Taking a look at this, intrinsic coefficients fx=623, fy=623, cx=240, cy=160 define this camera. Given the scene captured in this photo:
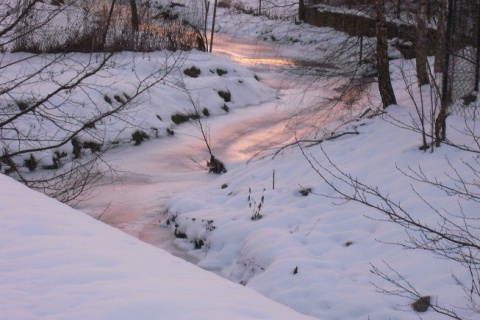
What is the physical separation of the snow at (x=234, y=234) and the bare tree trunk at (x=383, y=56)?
0.92ft

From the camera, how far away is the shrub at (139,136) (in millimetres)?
14000

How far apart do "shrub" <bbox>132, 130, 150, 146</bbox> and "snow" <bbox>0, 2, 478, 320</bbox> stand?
0.55 feet

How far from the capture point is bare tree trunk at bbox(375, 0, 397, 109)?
10.9 metres

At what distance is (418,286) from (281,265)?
1566 mm

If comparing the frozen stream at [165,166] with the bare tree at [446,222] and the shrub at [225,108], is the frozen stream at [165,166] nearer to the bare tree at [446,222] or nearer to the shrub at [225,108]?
the shrub at [225,108]

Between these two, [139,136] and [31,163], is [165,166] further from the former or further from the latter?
[31,163]

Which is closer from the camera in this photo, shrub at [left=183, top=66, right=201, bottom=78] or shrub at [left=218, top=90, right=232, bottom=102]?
shrub at [left=218, top=90, right=232, bottom=102]

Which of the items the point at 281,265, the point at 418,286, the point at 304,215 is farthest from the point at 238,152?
the point at 418,286

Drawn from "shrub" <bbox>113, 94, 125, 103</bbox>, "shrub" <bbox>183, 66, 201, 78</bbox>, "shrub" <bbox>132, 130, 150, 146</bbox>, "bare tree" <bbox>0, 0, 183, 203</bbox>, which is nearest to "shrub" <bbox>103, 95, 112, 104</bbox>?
"bare tree" <bbox>0, 0, 183, 203</bbox>

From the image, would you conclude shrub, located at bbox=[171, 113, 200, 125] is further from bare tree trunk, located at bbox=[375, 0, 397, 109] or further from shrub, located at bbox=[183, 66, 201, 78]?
bare tree trunk, located at bbox=[375, 0, 397, 109]

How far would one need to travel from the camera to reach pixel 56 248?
4328mm

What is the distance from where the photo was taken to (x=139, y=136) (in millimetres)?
14164

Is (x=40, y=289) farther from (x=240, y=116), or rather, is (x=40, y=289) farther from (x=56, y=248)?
(x=240, y=116)

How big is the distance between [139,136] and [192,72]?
5.31m
